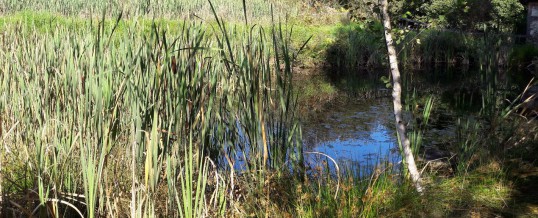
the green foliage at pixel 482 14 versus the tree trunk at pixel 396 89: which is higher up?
the green foliage at pixel 482 14

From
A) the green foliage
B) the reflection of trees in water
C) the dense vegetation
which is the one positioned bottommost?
the reflection of trees in water

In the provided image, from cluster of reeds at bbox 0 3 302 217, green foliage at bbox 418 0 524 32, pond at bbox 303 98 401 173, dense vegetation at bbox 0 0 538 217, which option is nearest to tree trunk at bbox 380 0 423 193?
dense vegetation at bbox 0 0 538 217

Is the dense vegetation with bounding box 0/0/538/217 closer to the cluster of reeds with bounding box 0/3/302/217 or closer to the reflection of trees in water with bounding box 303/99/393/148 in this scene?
the cluster of reeds with bounding box 0/3/302/217

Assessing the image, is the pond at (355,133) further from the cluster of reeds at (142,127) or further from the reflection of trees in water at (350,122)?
the cluster of reeds at (142,127)

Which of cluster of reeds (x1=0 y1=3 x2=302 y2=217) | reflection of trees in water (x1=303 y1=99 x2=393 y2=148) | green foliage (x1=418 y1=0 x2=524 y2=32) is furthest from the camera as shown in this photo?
green foliage (x1=418 y1=0 x2=524 y2=32)

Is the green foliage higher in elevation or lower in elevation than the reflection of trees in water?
higher

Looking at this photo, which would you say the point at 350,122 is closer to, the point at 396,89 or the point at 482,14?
the point at 396,89

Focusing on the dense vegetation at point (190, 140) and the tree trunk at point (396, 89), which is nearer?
the dense vegetation at point (190, 140)

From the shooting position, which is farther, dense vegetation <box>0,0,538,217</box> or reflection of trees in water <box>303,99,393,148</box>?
reflection of trees in water <box>303,99,393,148</box>

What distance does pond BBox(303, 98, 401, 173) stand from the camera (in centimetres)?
561

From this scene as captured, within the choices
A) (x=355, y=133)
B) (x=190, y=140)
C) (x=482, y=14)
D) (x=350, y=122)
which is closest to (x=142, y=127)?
(x=190, y=140)

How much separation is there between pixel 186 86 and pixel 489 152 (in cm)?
252

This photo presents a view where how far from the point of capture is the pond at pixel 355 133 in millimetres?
5609

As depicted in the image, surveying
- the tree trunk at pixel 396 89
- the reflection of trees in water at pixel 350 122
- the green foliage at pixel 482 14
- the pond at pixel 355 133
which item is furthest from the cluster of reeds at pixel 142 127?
the green foliage at pixel 482 14
